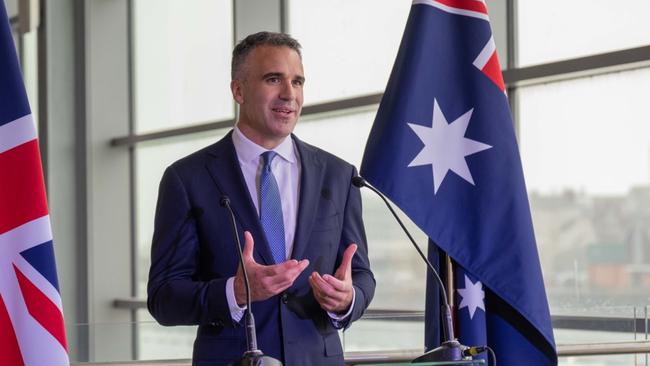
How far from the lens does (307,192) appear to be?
2.54m

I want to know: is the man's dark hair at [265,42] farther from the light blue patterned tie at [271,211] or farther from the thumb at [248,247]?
the thumb at [248,247]

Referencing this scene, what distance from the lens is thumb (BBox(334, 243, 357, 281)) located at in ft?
7.84

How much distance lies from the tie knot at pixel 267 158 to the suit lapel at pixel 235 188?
64 millimetres

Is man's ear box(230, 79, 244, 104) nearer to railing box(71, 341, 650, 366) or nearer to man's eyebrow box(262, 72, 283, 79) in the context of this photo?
man's eyebrow box(262, 72, 283, 79)

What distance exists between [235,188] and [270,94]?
9.3 inches

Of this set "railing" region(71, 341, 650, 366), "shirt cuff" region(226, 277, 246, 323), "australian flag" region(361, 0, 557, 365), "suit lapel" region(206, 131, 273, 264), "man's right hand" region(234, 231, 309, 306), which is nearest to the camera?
"man's right hand" region(234, 231, 309, 306)

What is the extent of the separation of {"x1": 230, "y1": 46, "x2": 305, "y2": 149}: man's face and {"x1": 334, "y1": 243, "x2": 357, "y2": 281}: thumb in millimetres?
325

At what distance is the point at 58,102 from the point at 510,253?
23.3ft

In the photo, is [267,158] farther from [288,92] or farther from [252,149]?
[288,92]

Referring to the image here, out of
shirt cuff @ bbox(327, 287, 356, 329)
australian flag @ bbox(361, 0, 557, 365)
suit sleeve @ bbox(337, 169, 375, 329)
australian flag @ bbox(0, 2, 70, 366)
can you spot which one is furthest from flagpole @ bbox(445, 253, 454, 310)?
australian flag @ bbox(0, 2, 70, 366)

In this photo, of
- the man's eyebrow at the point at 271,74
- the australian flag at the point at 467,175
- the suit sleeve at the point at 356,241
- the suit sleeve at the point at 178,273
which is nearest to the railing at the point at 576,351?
the australian flag at the point at 467,175

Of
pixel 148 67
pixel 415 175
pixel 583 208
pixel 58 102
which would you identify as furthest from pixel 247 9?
pixel 415 175

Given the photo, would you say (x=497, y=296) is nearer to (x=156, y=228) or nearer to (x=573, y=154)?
(x=156, y=228)

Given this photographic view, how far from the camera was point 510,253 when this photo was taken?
110 inches
